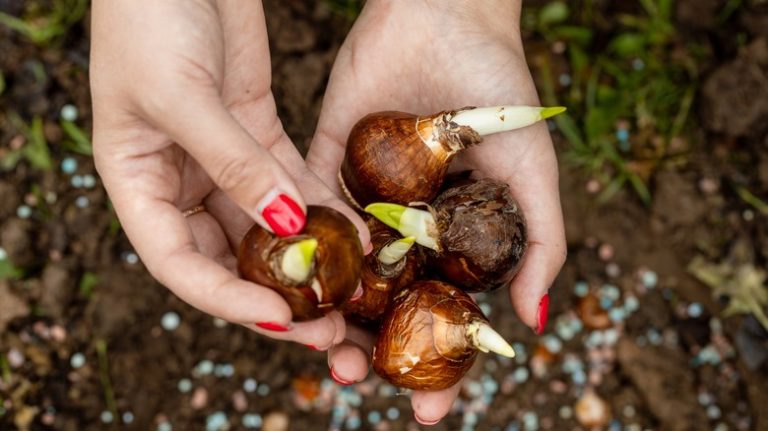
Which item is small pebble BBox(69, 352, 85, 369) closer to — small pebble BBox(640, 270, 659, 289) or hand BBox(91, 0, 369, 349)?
hand BBox(91, 0, 369, 349)

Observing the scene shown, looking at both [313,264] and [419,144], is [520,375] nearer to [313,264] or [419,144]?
[419,144]

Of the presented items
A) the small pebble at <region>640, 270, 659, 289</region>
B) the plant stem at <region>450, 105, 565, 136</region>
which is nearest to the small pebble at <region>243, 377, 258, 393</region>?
the plant stem at <region>450, 105, 565, 136</region>

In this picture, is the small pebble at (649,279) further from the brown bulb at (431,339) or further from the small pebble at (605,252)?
the brown bulb at (431,339)

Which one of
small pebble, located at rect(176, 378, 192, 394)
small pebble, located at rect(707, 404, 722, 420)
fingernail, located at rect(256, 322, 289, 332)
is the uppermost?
fingernail, located at rect(256, 322, 289, 332)

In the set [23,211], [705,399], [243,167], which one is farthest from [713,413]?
[23,211]

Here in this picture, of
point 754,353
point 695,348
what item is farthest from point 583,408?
point 754,353

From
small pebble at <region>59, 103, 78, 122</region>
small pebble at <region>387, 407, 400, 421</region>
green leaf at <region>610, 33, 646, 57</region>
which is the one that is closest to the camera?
small pebble at <region>387, 407, 400, 421</region>
